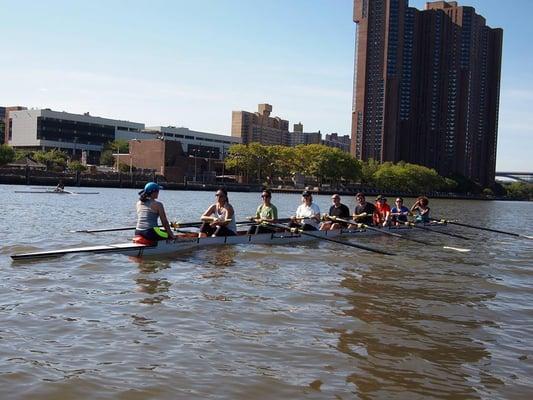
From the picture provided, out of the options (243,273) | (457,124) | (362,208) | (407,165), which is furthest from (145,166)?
(243,273)

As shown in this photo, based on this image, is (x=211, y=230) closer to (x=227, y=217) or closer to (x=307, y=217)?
(x=227, y=217)

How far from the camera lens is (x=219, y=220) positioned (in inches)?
749

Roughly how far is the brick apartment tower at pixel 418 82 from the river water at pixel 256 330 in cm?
16205

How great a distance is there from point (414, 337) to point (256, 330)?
2.47 metres

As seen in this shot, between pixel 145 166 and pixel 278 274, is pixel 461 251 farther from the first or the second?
pixel 145 166

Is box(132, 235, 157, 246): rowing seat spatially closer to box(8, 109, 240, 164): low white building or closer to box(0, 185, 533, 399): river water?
box(0, 185, 533, 399): river water

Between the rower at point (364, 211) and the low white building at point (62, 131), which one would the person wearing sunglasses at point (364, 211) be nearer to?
the rower at point (364, 211)

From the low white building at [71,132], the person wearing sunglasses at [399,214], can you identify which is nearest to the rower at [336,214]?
the person wearing sunglasses at [399,214]

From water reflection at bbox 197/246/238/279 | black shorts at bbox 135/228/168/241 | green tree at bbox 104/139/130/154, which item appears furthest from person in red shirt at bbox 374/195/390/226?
green tree at bbox 104/139/130/154

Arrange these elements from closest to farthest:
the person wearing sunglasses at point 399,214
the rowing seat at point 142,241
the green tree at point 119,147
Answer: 1. the rowing seat at point 142,241
2. the person wearing sunglasses at point 399,214
3. the green tree at point 119,147

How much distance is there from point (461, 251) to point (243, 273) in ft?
32.8

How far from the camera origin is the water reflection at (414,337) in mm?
7352

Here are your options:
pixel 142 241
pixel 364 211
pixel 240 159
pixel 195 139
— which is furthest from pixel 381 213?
pixel 195 139

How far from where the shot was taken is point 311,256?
1862cm
